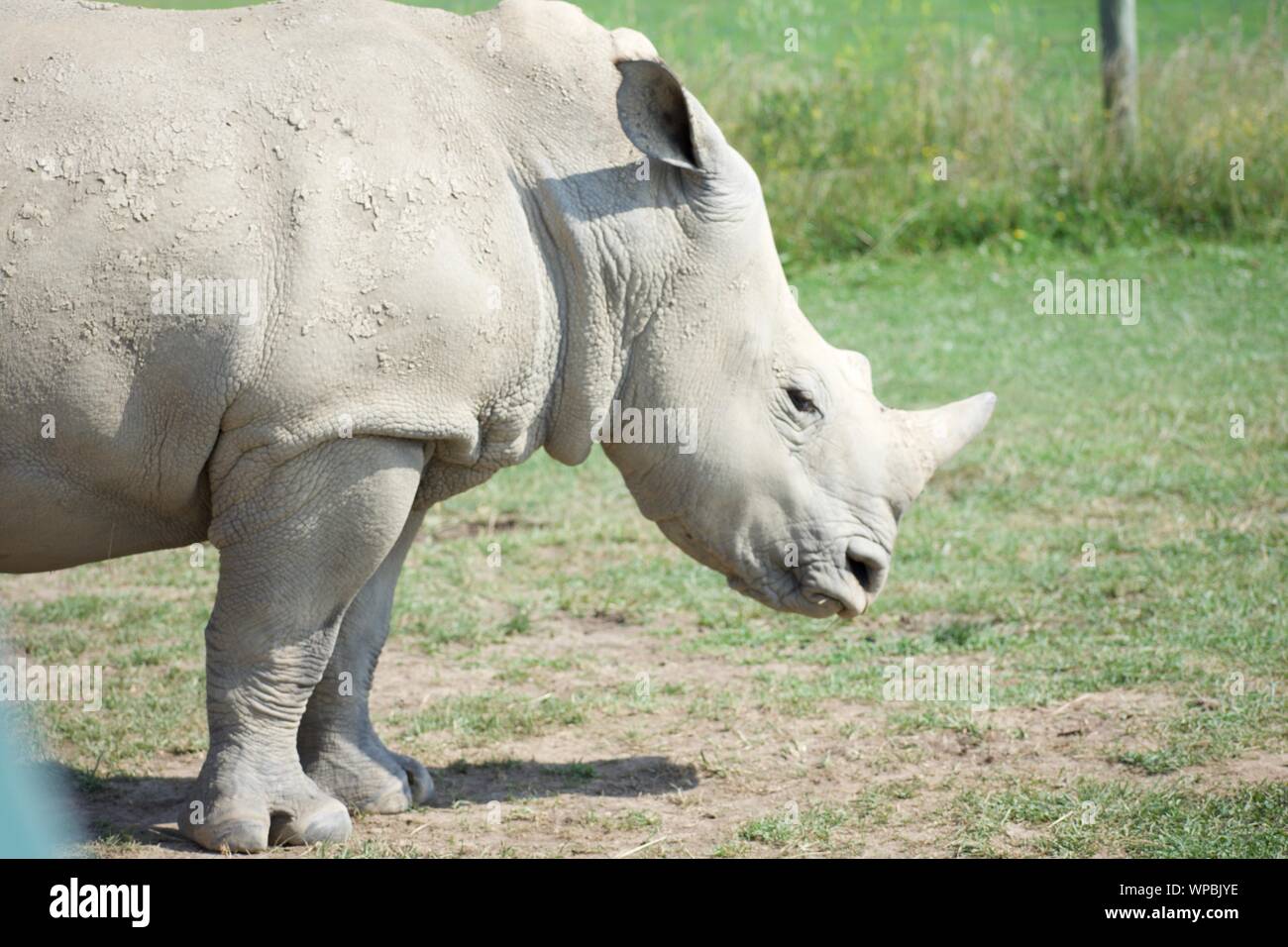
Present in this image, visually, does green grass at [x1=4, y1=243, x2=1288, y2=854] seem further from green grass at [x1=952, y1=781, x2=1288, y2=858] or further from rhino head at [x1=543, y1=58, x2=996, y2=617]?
rhino head at [x1=543, y1=58, x2=996, y2=617]

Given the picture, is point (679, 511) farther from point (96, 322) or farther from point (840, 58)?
point (840, 58)

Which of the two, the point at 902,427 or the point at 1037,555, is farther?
the point at 1037,555

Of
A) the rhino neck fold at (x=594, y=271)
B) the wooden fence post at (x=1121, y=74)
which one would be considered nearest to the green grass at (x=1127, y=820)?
the rhino neck fold at (x=594, y=271)

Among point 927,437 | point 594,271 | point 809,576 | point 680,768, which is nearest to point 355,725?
point 680,768

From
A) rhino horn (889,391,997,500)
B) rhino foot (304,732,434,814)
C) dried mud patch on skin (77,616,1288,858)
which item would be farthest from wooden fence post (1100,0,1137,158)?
rhino foot (304,732,434,814)

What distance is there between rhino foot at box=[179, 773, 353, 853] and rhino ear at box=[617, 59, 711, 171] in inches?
76.5

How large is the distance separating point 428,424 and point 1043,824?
206 cm

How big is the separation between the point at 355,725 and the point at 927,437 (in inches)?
75.2

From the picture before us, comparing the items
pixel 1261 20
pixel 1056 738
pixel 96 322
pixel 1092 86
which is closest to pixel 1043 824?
pixel 1056 738

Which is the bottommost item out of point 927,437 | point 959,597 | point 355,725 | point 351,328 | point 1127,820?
point 1127,820

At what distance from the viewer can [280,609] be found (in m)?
4.33

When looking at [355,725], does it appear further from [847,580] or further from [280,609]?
[847,580]

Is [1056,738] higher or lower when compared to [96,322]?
lower

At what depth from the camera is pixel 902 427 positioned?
5070 millimetres
